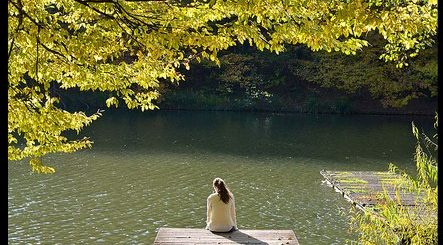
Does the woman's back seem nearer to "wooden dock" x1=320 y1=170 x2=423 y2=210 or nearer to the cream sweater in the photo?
the cream sweater

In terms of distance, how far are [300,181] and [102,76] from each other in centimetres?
1148

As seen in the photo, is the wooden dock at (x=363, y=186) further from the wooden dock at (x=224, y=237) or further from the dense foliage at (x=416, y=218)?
the dense foliage at (x=416, y=218)

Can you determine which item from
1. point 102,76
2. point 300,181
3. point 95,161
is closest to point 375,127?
point 300,181

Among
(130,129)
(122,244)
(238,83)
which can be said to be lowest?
(122,244)

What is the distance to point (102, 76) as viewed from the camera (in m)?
6.11

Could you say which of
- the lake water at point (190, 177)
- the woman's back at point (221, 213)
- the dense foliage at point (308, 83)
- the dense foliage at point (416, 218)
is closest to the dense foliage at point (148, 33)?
the dense foliage at point (416, 218)

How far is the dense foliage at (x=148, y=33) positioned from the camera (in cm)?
482

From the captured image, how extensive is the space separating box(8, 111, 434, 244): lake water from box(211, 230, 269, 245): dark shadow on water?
236 cm

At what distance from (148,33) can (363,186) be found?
11223 millimetres

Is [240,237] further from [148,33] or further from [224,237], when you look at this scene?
[148,33]

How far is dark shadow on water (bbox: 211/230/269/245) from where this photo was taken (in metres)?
8.72

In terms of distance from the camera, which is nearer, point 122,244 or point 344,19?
point 344,19

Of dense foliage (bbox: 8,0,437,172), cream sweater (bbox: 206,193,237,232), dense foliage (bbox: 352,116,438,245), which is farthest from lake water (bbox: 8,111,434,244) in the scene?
dense foliage (bbox: 8,0,437,172)

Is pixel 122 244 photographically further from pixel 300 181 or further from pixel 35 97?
pixel 300 181
